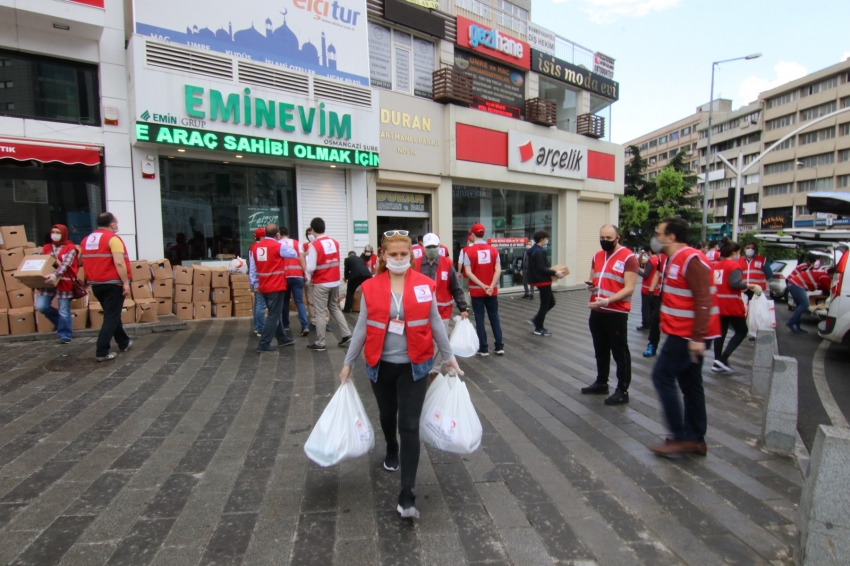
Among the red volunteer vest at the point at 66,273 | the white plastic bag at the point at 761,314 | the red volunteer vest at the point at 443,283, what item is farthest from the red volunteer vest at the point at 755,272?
the red volunteer vest at the point at 66,273

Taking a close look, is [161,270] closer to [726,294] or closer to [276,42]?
[276,42]

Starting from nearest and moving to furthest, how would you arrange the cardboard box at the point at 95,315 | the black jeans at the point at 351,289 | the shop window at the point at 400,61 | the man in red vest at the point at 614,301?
the man in red vest at the point at 614,301 → the cardboard box at the point at 95,315 → the black jeans at the point at 351,289 → the shop window at the point at 400,61

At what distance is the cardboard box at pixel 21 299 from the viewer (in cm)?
761

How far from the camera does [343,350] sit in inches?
298

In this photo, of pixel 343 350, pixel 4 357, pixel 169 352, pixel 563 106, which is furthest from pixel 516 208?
pixel 4 357

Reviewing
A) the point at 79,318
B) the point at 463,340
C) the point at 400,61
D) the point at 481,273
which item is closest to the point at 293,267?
the point at 481,273

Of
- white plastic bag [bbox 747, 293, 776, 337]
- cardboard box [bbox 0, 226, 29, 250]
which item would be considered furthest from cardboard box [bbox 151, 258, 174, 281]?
white plastic bag [bbox 747, 293, 776, 337]

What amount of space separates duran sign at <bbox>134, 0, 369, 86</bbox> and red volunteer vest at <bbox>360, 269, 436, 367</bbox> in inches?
376

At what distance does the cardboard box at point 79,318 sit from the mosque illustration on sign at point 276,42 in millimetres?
6041

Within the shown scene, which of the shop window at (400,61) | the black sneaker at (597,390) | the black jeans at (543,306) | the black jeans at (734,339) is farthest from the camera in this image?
the shop window at (400,61)

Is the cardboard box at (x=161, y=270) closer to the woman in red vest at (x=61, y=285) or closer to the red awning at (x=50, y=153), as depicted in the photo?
the woman in red vest at (x=61, y=285)

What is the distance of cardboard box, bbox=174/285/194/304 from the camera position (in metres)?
9.51

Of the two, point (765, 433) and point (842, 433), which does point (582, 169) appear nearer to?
point (765, 433)

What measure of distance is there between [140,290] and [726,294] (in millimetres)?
9374
